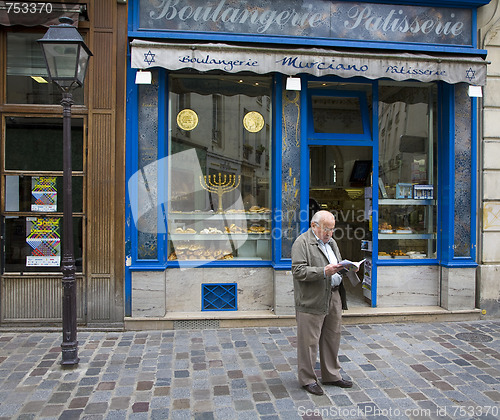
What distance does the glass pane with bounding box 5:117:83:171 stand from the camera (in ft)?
19.3

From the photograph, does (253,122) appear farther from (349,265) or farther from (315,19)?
(349,265)

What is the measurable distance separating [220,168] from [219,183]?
26cm

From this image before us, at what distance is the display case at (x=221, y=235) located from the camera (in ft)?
21.0

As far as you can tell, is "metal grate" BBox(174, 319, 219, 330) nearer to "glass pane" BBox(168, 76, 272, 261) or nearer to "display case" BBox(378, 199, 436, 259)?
"glass pane" BBox(168, 76, 272, 261)

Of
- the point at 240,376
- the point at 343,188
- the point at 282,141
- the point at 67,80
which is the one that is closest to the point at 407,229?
the point at 343,188

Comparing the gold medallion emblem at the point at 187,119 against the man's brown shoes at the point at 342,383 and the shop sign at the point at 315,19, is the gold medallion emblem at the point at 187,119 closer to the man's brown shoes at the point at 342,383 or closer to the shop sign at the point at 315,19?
the shop sign at the point at 315,19

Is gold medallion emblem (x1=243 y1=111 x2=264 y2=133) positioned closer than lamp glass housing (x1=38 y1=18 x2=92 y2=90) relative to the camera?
No

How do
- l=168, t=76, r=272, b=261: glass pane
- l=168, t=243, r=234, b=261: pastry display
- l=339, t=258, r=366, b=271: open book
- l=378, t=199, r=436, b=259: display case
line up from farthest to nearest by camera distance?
l=378, t=199, r=436, b=259: display case → l=168, t=76, r=272, b=261: glass pane → l=168, t=243, r=234, b=261: pastry display → l=339, t=258, r=366, b=271: open book

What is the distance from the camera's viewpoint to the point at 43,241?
19.5 ft

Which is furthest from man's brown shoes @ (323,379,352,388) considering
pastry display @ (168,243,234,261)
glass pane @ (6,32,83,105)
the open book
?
glass pane @ (6,32,83,105)

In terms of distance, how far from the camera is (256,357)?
15.8ft

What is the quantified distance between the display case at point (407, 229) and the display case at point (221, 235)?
6.86ft

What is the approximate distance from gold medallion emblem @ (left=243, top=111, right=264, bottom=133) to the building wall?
12.1 feet

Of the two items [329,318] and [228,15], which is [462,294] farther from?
[228,15]
